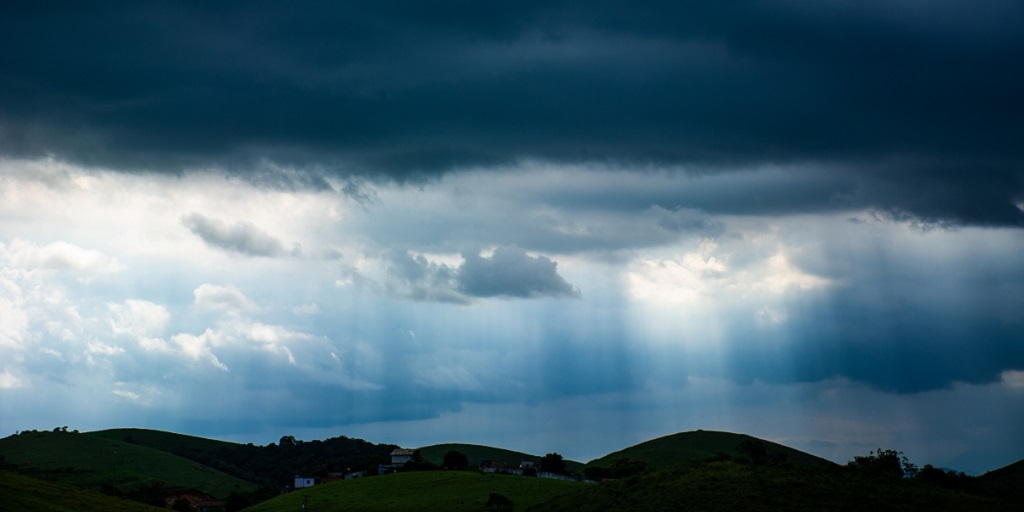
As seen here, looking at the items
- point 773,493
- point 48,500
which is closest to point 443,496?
point 48,500

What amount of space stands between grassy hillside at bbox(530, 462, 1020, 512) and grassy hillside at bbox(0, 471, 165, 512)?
214 feet

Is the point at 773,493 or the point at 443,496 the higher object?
the point at 443,496

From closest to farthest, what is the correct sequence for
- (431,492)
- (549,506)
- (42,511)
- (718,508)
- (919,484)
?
1. (42,511)
2. (718,508)
3. (919,484)
4. (549,506)
5. (431,492)

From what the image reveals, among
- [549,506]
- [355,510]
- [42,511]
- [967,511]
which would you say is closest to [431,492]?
[355,510]

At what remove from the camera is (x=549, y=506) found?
502 feet

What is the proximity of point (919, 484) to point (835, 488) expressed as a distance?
1910 centimetres

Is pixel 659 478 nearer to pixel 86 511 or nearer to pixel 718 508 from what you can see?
pixel 718 508

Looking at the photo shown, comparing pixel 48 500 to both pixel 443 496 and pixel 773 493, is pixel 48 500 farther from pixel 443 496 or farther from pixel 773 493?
pixel 773 493

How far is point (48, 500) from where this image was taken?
12462 centimetres

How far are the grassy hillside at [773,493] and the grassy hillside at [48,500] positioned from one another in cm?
6510

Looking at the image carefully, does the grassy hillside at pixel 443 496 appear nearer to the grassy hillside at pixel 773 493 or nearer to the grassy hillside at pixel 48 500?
the grassy hillside at pixel 773 493

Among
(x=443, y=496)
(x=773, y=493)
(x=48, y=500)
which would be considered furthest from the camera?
(x=443, y=496)

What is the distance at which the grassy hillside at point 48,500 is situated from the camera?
114m

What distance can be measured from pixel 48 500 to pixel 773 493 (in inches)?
3652
